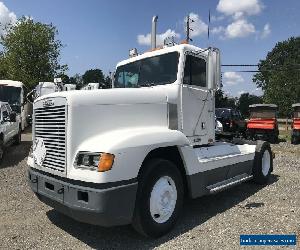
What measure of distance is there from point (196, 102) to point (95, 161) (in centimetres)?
264

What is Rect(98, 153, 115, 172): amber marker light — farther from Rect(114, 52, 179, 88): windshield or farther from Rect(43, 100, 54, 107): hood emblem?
Rect(114, 52, 179, 88): windshield

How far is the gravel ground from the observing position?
5129 millimetres

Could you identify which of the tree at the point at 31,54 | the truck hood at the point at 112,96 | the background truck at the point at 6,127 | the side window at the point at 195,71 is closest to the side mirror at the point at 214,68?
the side window at the point at 195,71

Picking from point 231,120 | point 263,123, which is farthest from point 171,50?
point 263,123

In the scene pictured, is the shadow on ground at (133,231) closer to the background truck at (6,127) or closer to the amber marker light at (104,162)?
the amber marker light at (104,162)

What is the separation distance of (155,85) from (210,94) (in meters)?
1.26

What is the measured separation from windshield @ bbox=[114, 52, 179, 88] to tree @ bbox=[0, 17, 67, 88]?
27.5 meters

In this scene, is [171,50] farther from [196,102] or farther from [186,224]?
[186,224]

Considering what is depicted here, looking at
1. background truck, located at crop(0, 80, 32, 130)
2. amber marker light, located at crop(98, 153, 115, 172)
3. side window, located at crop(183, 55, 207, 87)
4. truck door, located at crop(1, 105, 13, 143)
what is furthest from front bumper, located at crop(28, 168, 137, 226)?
background truck, located at crop(0, 80, 32, 130)

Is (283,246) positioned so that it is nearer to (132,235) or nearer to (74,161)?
(132,235)

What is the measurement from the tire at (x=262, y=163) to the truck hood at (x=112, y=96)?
326 centimetres

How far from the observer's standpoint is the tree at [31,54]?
3303 cm

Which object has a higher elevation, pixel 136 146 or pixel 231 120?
pixel 231 120

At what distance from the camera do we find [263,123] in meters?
21.7
